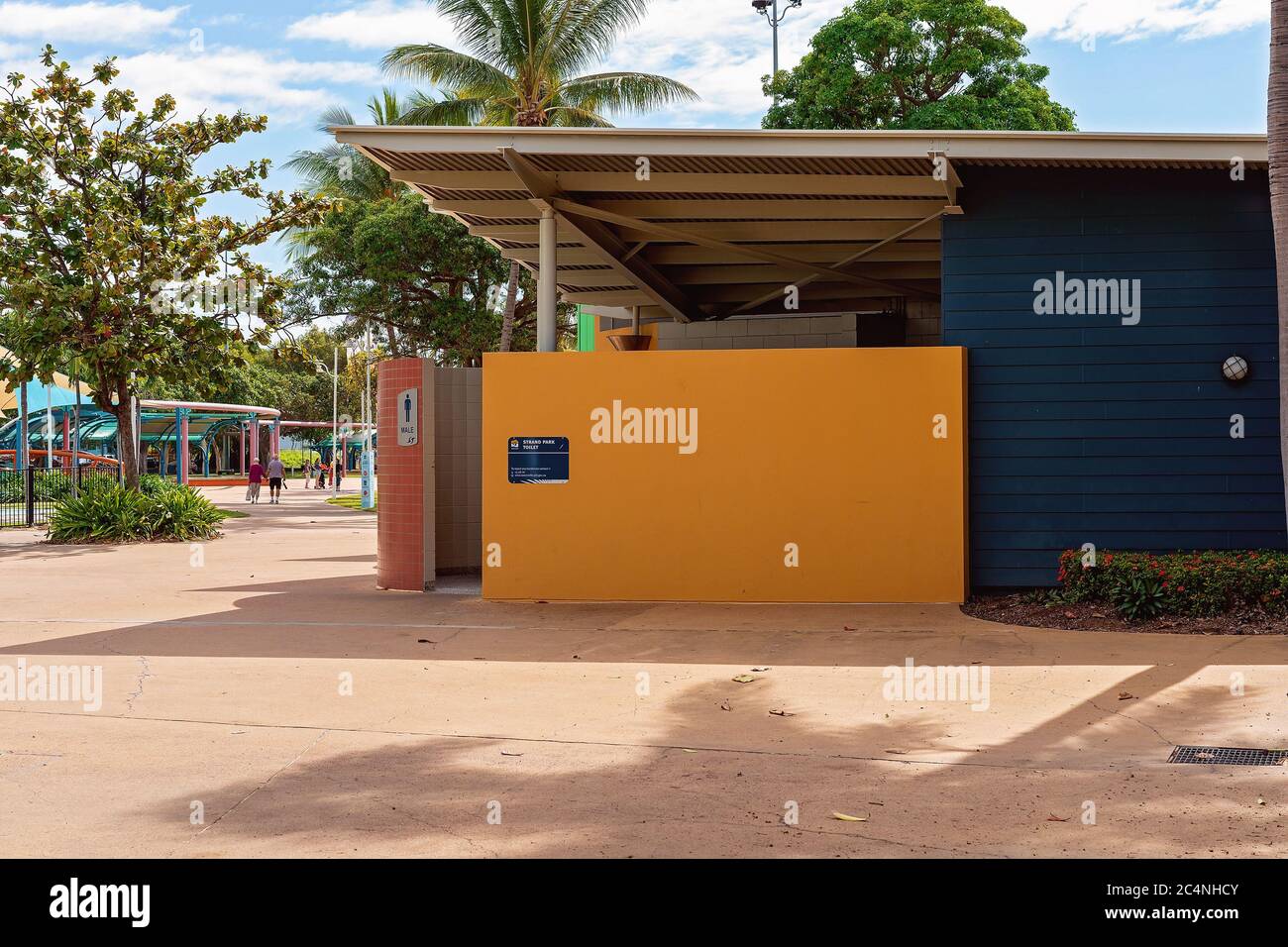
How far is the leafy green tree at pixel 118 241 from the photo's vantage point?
20594 millimetres

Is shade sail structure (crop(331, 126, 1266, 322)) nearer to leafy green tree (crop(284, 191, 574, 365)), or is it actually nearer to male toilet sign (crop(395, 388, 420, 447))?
male toilet sign (crop(395, 388, 420, 447))

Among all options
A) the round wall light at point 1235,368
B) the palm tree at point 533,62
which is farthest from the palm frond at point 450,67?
the round wall light at point 1235,368

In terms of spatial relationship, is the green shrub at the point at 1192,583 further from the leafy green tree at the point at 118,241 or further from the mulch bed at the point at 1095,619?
the leafy green tree at the point at 118,241

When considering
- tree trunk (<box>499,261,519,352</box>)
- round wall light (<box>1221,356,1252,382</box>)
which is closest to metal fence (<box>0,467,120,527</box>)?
tree trunk (<box>499,261,519,352</box>)

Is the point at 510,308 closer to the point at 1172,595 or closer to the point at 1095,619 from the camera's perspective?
the point at 1095,619

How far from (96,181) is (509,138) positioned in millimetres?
13690

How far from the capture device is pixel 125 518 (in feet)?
69.8

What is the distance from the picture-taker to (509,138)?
36.2 ft

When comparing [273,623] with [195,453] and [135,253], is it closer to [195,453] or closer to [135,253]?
[135,253]

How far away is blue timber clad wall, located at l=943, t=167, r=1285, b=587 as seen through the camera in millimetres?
11734

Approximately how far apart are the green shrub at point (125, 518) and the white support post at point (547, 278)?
11648 mm

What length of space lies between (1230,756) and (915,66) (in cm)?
2847

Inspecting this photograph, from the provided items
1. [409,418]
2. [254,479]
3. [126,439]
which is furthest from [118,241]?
[254,479]

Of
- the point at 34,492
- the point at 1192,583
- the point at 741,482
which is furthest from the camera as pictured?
the point at 34,492
